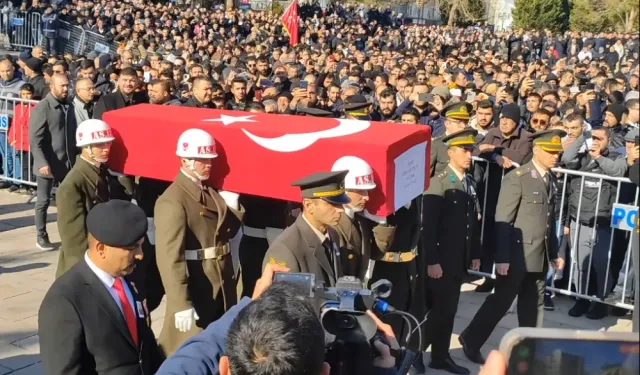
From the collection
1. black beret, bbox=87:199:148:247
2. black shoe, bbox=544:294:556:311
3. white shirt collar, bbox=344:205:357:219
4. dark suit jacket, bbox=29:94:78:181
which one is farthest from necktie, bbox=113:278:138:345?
dark suit jacket, bbox=29:94:78:181

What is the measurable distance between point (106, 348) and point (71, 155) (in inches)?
213

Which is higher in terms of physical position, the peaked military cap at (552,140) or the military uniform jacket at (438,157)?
the peaked military cap at (552,140)

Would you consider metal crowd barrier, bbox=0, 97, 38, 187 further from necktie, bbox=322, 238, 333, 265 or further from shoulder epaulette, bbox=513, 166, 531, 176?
necktie, bbox=322, 238, 333, 265

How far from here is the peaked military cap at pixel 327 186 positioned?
3398 mm

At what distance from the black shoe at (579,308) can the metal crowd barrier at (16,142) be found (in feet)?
21.8

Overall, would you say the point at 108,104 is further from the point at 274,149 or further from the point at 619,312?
the point at 619,312

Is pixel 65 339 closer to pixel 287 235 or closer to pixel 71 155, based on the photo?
pixel 287 235

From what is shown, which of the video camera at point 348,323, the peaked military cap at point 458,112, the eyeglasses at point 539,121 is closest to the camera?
the video camera at point 348,323

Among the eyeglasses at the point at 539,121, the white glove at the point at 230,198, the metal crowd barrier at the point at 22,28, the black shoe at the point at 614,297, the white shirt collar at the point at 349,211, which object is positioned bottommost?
the black shoe at the point at 614,297

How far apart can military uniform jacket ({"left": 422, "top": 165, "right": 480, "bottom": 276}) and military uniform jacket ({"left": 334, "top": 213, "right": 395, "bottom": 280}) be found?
56 centimetres

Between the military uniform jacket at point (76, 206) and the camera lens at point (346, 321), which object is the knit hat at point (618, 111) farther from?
the military uniform jacket at point (76, 206)

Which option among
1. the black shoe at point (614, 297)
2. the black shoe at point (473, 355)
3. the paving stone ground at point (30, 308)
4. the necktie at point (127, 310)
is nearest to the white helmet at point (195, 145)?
the necktie at point (127, 310)

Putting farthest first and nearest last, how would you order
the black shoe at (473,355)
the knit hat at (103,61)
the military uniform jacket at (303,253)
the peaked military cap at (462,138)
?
the knit hat at (103,61) < the black shoe at (473,355) < the peaked military cap at (462,138) < the military uniform jacket at (303,253)

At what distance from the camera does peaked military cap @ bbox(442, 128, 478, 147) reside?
4.64m
